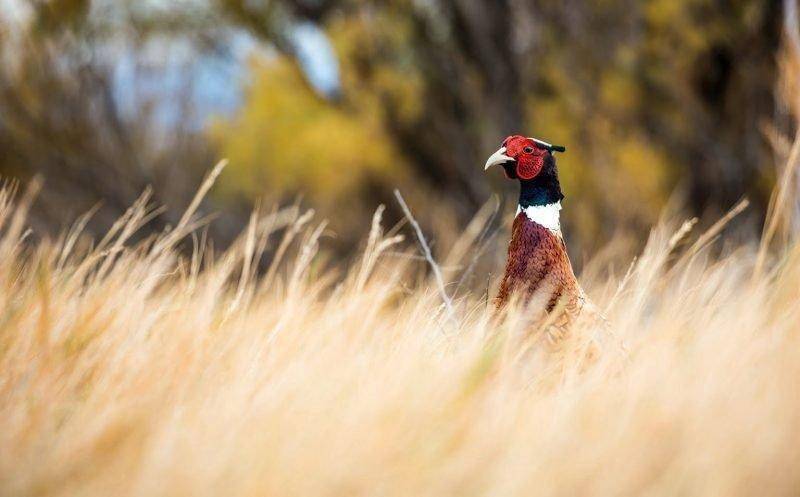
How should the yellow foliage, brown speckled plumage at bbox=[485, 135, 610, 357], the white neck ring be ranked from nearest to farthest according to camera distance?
brown speckled plumage at bbox=[485, 135, 610, 357], the white neck ring, the yellow foliage

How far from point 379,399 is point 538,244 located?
0.62 metres

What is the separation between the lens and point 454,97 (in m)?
7.71

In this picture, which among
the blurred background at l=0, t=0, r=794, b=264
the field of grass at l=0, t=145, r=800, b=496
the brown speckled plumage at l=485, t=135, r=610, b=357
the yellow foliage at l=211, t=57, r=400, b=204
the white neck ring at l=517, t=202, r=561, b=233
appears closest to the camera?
the field of grass at l=0, t=145, r=800, b=496

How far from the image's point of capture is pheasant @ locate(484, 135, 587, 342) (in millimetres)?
1905

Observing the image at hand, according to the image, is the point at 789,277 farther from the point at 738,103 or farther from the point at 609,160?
the point at 738,103

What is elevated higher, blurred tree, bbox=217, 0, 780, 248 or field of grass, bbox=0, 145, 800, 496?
blurred tree, bbox=217, 0, 780, 248

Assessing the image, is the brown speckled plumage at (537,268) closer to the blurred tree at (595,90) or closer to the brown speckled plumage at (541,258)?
the brown speckled plumage at (541,258)

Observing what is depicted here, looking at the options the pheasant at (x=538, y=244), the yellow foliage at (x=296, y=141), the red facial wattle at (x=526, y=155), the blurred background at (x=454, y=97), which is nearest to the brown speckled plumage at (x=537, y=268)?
the pheasant at (x=538, y=244)

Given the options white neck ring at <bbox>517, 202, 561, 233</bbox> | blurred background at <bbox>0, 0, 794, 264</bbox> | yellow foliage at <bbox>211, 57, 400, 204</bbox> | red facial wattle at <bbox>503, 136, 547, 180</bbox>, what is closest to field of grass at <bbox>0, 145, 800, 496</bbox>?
white neck ring at <bbox>517, 202, 561, 233</bbox>

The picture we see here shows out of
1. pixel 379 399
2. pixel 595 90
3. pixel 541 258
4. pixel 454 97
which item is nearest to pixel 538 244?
pixel 541 258

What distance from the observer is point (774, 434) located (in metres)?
1.39

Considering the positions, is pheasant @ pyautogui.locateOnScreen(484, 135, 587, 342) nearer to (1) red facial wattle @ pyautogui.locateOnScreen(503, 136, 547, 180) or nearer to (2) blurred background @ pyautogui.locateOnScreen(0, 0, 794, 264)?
(1) red facial wattle @ pyautogui.locateOnScreen(503, 136, 547, 180)

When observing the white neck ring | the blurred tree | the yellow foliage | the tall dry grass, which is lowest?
the tall dry grass

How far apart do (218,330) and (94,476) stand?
62 cm
